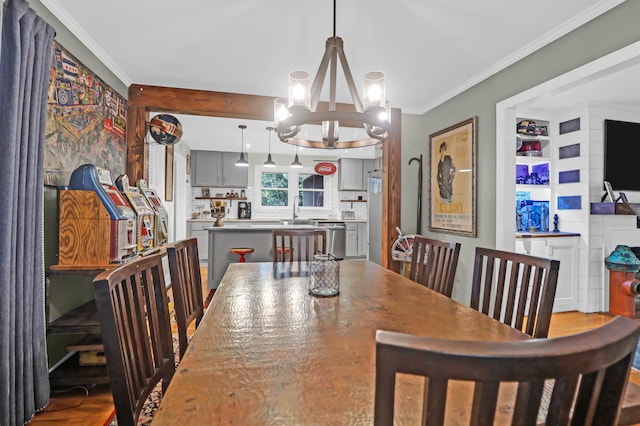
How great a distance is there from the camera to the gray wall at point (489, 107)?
6.51ft

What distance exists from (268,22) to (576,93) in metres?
3.20

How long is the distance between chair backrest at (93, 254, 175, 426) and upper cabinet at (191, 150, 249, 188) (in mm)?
5754

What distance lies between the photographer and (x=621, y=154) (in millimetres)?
3797

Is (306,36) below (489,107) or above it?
above

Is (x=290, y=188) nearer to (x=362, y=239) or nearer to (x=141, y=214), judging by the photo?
(x=362, y=239)

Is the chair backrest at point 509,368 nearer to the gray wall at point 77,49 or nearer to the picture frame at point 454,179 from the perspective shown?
the gray wall at point 77,49

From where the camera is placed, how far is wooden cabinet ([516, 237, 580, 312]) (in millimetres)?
3629

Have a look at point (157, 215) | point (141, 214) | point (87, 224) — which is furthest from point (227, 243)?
point (87, 224)

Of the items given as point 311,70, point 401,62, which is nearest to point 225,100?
point 311,70

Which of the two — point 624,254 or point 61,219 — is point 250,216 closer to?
point 61,219

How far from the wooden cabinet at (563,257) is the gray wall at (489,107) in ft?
2.75

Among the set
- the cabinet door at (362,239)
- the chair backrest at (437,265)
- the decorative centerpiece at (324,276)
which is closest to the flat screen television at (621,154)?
the chair backrest at (437,265)

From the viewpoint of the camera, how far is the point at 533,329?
54.9 inches

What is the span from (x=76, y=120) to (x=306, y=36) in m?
1.75
